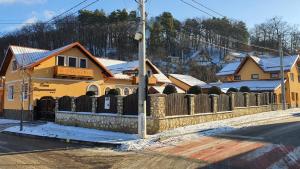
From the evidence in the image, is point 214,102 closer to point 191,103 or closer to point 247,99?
point 191,103

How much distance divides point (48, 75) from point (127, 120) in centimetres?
1551

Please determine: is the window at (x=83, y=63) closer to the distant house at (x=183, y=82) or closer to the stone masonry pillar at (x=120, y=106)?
the stone masonry pillar at (x=120, y=106)

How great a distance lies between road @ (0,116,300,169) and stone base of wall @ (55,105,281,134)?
2.89m

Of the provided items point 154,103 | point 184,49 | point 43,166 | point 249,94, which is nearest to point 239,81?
point 249,94

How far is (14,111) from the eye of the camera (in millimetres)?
33781

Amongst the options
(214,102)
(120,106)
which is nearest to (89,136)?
(120,106)

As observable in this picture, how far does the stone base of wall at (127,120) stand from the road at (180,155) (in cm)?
289

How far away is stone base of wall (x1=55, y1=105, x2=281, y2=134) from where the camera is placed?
17.9 metres

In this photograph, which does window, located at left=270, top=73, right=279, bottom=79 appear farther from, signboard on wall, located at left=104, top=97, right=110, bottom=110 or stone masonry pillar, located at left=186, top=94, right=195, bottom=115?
signboard on wall, located at left=104, top=97, right=110, bottom=110

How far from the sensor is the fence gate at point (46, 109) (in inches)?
1092

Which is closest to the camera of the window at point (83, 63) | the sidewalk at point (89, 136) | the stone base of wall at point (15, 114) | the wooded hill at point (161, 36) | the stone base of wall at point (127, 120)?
the sidewalk at point (89, 136)

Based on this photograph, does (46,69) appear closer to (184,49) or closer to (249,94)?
(249,94)

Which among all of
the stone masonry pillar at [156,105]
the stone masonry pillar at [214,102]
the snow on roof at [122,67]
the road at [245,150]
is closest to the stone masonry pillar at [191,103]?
the stone masonry pillar at [214,102]

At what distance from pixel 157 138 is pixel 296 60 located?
37.6m
